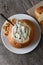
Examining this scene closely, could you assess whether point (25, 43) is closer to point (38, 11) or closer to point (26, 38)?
point (26, 38)

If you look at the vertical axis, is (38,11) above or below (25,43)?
above

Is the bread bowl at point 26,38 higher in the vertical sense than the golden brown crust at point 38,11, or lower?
lower

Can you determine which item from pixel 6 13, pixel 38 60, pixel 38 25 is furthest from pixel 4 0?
pixel 38 60

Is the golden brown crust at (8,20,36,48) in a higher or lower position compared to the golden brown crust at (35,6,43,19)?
lower

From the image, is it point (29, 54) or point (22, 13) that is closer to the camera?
point (29, 54)

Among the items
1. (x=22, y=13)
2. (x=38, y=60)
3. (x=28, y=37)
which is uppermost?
(x=22, y=13)

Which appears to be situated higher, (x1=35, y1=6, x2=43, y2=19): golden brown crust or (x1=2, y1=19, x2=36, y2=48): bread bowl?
(x1=35, y1=6, x2=43, y2=19): golden brown crust

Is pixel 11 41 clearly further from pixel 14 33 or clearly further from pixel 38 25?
pixel 38 25

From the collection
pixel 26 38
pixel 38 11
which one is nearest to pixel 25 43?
pixel 26 38

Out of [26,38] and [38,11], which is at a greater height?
[38,11]

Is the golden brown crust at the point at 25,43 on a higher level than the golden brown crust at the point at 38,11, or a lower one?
lower

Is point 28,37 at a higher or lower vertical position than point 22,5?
lower
